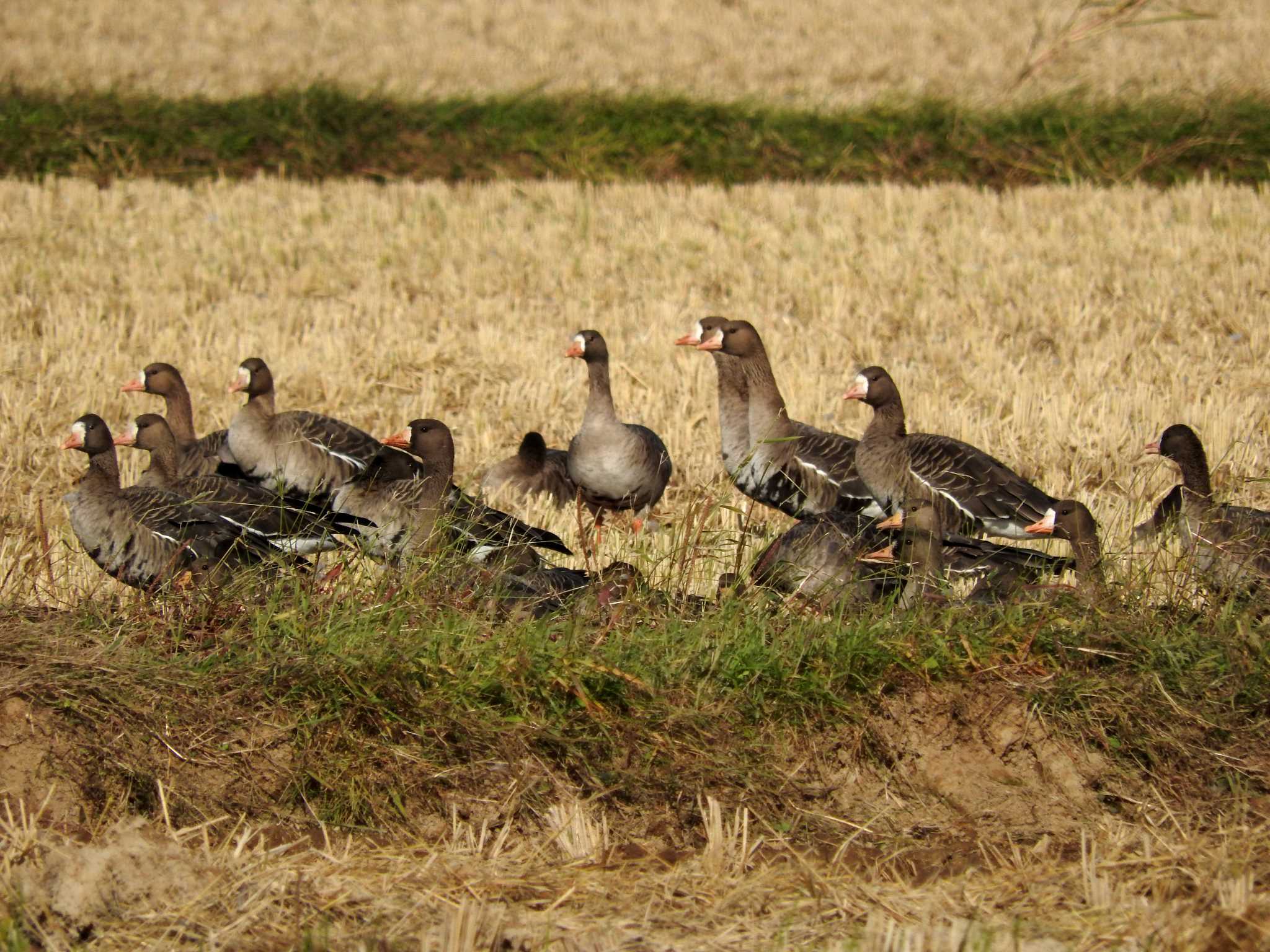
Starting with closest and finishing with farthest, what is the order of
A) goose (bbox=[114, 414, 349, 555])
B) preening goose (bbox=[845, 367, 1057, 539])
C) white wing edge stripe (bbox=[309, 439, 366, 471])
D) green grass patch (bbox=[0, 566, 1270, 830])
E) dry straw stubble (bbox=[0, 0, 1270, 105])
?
green grass patch (bbox=[0, 566, 1270, 830]), goose (bbox=[114, 414, 349, 555]), preening goose (bbox=[845, 367, 1057, 539]), white wing edge stripe (bbox=[309, 439, 366, 471]), dry straw stubble (bbox=[0, 0, 1270, 105])

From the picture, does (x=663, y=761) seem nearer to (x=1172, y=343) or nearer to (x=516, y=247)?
(x=1172, y=343)

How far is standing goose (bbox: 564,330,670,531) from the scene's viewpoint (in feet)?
24.1

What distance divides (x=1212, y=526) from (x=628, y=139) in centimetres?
1221

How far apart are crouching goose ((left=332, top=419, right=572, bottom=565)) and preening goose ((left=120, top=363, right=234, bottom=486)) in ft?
4.79

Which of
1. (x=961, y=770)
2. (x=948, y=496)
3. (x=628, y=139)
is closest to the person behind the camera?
(x=961, y=770)

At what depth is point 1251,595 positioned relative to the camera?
4.66 meters

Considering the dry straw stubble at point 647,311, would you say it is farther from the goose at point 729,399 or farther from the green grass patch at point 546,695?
the green grass patch at point 546,695

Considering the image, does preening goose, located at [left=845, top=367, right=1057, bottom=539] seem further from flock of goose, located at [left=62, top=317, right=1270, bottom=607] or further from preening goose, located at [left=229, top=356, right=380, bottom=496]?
preening goose, located at [left=229, top=356, right=380, bottom=496]

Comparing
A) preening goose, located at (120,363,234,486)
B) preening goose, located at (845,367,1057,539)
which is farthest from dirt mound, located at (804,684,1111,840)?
preening goose, located at (120,363,234,486)

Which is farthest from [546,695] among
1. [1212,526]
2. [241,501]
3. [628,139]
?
[628,139]

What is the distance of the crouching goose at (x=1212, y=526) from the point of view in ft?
15.8

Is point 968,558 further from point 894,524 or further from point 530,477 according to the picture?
point 530,477

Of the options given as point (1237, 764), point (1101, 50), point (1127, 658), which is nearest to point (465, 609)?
point (1127, 658)

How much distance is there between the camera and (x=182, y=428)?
8023mm
